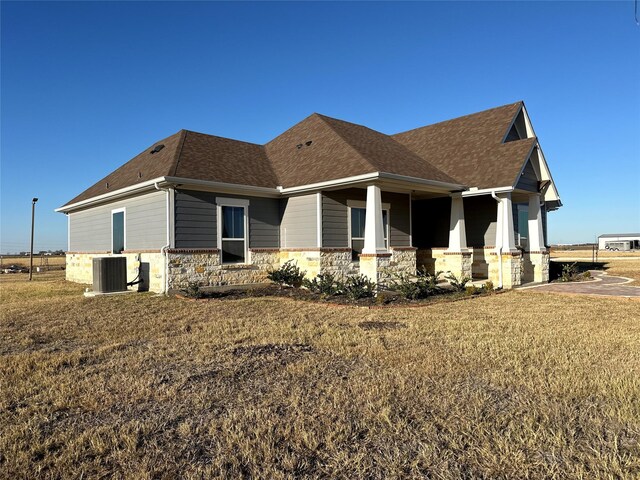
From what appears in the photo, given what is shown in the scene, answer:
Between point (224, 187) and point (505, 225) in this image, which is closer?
point (224, 187)

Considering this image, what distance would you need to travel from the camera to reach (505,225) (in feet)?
49.1

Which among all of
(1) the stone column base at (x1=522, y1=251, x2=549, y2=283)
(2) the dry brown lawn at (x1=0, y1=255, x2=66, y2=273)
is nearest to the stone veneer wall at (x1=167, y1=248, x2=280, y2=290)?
(1) the stone column base at (x1=522, y1=251, x2=549, y2=283)

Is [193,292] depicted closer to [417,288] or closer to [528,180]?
[417,288]

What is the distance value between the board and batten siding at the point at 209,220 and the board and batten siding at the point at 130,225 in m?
0.51

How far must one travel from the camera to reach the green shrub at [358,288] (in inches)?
453

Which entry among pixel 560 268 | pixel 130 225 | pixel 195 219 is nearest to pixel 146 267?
pixel 130 225

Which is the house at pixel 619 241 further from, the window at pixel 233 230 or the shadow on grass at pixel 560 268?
the window at pixel 233 230

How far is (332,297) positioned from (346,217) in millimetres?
3851

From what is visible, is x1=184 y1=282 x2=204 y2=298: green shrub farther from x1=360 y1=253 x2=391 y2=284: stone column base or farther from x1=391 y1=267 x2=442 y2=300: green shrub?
x1=391 y1=267 x2=442 y2=300: green shrub

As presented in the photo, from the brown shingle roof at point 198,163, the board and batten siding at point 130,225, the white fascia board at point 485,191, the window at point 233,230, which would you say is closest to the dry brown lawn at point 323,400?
the board and batten siding at point 130,225

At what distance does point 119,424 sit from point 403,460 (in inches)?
98.0

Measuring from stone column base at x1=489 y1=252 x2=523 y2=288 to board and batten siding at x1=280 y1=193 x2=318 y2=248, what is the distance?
6.60 meters

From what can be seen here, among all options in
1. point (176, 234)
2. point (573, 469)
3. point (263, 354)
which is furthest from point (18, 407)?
point (176, 234)

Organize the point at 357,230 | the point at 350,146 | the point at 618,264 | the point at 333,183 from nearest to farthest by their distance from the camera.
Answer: the point at 333,183 < the point at 350,146 < the point at 357,230 < the point at 618,264
